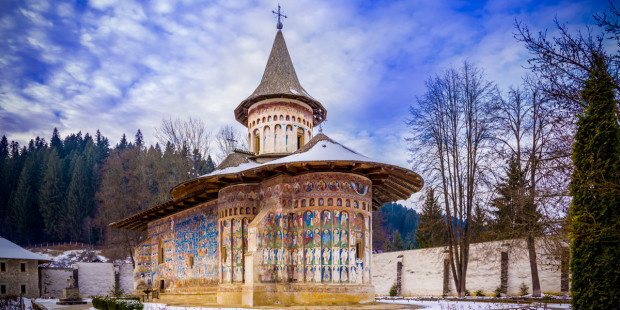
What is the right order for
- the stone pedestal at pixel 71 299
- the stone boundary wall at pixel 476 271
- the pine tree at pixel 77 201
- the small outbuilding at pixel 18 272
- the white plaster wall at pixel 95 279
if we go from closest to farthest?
the stone boundary wall at pixel 476 271, the stone pedestal at pixel 71 299, the small outbuilding at pixel 18 272, the white plaster wall at pixel 95 279, the pine tree at pixel 77 201

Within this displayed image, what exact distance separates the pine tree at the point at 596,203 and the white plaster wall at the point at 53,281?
135ft

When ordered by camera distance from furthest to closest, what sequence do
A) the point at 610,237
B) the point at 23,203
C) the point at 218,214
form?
the point at 23,203 → the point at 218,214 → the point at 610,237

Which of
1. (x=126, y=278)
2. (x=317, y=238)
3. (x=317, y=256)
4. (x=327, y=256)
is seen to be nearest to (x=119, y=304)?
(x=317, y=256)

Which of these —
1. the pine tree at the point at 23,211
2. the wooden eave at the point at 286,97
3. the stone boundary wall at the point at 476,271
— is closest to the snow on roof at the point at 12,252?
the wooden eave at the point at 286,97

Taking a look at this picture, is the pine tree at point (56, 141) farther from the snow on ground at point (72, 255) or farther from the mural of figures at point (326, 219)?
the mural of figures at point (326, 219)

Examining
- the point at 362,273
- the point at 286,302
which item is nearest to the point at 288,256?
the point at 286,302

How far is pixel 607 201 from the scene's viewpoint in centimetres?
919

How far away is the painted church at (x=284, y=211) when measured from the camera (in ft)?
50.8

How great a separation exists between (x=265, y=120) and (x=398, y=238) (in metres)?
41.9

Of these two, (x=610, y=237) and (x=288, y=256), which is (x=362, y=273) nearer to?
(x=288, y=256)

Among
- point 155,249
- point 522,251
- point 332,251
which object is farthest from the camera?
point 155,249

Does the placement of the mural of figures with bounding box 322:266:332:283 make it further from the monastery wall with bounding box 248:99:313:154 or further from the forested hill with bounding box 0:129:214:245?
the forested hill with bounding box 0:129:214:245

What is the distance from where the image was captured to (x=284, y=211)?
16.3 meters

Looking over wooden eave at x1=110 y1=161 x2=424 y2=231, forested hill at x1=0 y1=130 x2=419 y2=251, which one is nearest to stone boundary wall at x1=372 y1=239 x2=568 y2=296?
wooden eave at x1=110 y1=161 x2=424 y2=231
